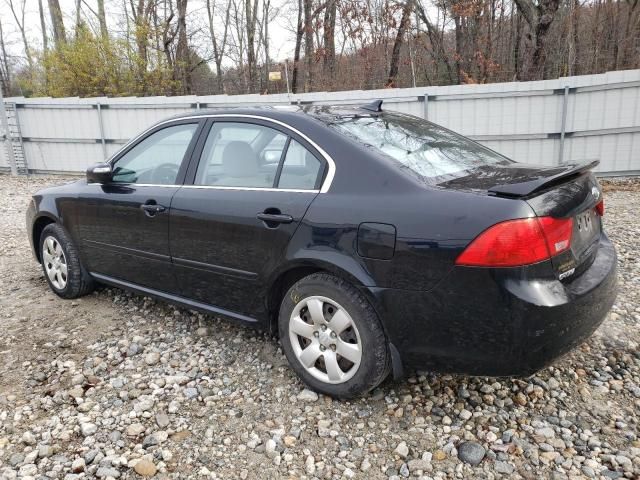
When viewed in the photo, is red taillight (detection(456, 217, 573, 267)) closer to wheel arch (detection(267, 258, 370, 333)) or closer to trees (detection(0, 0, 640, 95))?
wheel arch (detection(267, 258, 370, 333))

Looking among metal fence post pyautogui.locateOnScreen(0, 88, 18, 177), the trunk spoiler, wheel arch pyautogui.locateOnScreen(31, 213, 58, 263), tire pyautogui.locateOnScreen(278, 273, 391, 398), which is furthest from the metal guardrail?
the trunk spoiler

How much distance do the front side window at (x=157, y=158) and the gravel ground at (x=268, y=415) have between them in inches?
43.7

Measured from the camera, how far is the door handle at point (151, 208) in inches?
134

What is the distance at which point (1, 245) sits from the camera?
6.39 meters

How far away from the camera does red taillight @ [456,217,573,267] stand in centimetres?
217

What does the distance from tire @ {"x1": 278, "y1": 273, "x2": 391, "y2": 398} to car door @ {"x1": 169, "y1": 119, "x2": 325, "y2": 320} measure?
25cm

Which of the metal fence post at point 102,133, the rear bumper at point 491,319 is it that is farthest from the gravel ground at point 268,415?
the metal fence post at point 102,133

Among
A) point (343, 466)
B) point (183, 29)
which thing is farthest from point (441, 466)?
point (183, 29)

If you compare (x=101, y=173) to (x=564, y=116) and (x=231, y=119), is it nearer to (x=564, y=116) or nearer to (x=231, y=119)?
(x=231, y=119)

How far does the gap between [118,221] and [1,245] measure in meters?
3.62

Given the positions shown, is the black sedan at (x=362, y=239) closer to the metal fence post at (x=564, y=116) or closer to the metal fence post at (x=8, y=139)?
the metal fence post at (x=564, y=116)

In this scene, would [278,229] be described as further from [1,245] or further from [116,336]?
[1,245]

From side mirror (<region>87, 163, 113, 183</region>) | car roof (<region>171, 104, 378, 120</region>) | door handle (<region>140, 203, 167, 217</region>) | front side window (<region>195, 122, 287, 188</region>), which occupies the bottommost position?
door handle (<region>140, 203, 167, 217</region>)

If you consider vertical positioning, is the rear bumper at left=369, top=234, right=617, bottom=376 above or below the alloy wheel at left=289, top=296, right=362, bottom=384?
above
